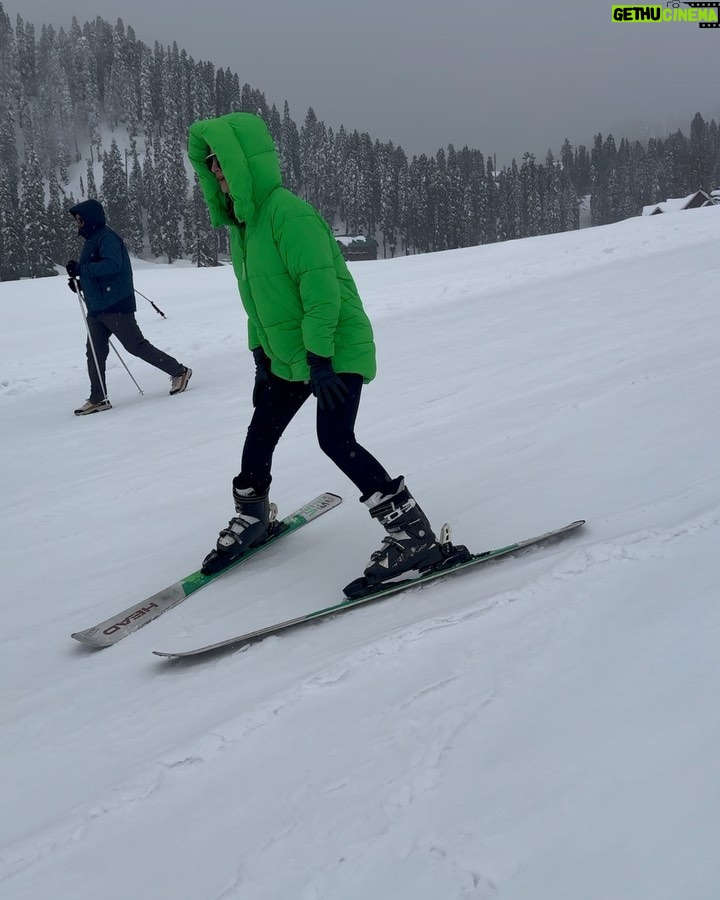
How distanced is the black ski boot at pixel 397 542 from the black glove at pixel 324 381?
1.54 ft

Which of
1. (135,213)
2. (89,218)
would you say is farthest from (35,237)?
(89,218)

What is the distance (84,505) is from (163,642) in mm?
2218

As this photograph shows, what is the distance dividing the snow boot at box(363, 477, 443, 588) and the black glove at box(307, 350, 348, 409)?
47cm

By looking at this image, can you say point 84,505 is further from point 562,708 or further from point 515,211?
point 515,211

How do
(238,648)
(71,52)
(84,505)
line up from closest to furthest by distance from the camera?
(238,648), (84,505), (71,52)

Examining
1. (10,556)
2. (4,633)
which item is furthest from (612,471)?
(10,556)

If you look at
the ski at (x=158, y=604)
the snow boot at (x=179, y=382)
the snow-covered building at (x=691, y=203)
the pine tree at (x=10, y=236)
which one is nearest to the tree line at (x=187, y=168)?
the pine tree at (x=10, y=236)

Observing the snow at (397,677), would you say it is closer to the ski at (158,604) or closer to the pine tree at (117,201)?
the ski at (158,604)

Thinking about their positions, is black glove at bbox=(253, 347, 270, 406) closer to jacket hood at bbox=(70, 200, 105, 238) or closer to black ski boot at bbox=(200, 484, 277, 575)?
black ski boot at bbox=(200, 484, 277, 575)

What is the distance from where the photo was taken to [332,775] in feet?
5.84

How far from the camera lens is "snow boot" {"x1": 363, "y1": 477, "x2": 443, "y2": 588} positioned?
10.1 feet

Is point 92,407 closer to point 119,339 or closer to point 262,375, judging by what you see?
point 119,339

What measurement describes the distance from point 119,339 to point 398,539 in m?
5.36

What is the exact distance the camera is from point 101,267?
714 cm
